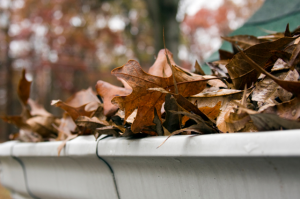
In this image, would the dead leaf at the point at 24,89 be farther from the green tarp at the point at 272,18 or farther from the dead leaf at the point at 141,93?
the green tarp at the point at 272,18

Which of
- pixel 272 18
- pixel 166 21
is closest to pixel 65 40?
pixel 166 21

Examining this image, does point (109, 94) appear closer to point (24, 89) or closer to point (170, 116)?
point (170, 116)

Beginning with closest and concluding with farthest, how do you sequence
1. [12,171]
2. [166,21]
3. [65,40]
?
1. [12,171]
2. [166,21]
3. [65,40]

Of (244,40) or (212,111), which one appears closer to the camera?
(212,111)

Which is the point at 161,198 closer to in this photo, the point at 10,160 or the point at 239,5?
the point at 10,160

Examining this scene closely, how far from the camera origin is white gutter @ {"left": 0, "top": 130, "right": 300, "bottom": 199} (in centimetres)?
30

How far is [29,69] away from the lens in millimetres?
9227

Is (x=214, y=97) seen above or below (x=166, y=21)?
below

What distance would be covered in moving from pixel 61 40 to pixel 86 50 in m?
0.99

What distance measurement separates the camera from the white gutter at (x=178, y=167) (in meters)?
0.30

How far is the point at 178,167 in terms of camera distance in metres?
0.42

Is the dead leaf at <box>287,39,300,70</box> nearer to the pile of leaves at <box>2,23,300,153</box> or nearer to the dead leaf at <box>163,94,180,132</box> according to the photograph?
the pile of leaves at <box>2,23,300,153</box>

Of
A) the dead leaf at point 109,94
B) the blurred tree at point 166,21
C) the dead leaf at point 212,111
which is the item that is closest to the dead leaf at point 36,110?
the dead leaf at point 109,94

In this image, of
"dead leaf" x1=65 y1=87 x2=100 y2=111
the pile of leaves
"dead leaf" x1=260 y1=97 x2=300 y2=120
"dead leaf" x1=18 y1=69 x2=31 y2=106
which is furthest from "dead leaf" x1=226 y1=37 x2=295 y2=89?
"dead leaf" x1=18 y1=69 x2=31 y2=106
